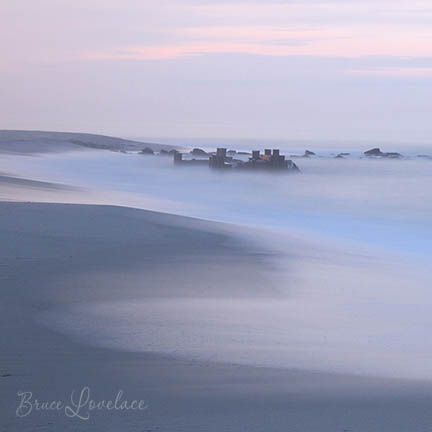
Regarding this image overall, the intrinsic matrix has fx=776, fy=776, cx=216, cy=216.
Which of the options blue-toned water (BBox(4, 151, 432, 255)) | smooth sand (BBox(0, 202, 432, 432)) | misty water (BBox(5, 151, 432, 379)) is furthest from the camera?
blue-toned water (BBox(4, 151, 432, 255))

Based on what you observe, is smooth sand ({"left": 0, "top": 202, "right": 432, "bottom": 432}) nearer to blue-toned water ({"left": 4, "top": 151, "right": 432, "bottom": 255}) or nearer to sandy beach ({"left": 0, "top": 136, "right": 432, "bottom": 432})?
sandy beach ({"left": 0, "top": 136, "right": 432, "bottom": 432})

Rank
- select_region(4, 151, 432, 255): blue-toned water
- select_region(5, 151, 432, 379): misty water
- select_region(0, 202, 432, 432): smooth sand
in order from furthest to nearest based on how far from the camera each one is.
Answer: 1. select_region(4, 151, 432, 255): blue-toned water
2. select_region(5, 151, 432, 379): misty water
3. select_region(0, 202, 432, 432): smooth sand


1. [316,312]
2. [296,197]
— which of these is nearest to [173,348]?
[316,312]

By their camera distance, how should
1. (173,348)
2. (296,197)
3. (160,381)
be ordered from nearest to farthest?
(160,381) → (173,348) → (296,197)

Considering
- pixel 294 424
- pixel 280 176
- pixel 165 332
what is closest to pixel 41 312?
pixel 165 332

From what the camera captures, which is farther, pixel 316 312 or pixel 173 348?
pixel 316 312

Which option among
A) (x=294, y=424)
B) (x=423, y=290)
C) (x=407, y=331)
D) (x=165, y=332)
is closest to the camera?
(x=294, y=424)

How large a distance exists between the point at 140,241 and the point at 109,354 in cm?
491

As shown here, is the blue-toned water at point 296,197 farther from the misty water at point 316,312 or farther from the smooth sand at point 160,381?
the smooth sand at point 160,381

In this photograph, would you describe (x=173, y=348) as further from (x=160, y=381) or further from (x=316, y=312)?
(x=316, y=312)

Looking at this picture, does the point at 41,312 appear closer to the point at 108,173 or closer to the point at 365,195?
the point at 365,195

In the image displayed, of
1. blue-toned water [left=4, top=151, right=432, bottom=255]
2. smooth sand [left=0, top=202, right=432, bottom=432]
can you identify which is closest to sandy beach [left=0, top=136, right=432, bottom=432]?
smooth sand [left=0, top=202, right=432, bottom=432]

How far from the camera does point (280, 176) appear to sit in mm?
30203

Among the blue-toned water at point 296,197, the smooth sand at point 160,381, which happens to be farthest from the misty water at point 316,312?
the smooth sand at point 160,381
